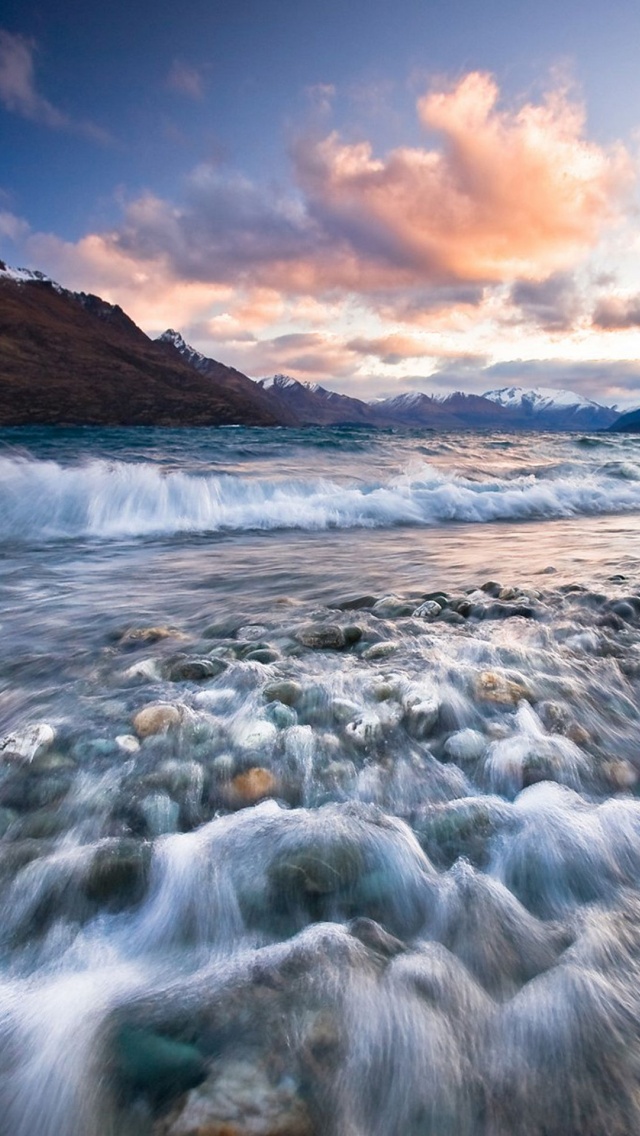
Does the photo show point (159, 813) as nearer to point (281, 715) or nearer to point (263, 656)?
point (281, 715)

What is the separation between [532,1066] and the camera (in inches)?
48.7

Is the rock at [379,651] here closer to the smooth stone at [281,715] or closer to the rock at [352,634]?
the rock at [352,634]

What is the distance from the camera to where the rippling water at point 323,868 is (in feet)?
3.93

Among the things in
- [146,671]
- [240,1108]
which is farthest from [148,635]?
[240,1108]

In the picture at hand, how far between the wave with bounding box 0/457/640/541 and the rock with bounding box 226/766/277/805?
7033mm

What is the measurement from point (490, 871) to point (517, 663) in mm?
1610

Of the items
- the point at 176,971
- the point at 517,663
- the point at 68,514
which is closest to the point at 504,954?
the point at 176,971

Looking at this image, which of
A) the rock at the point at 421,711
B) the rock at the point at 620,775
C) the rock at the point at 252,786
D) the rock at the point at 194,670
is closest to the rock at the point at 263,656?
the rock at the point at 194,670

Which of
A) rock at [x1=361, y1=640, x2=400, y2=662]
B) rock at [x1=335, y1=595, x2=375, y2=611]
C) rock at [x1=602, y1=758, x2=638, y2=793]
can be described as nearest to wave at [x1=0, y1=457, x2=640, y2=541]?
rock at [x1=335, y1=595, x2=375, y2=611]

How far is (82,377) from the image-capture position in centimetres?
10450

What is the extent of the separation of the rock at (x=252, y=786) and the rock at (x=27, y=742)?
890 millimetres

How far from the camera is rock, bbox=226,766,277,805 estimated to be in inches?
85.0

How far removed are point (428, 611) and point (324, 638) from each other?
3.23 feet

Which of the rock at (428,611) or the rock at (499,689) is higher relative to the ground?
the rock at (499,689)
